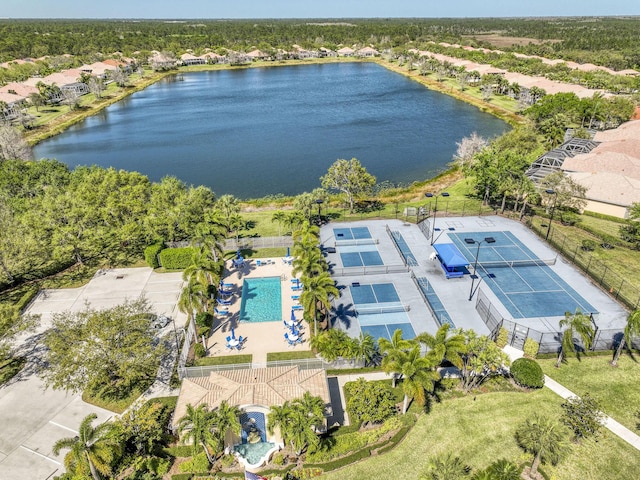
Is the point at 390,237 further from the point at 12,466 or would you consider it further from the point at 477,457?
the point at 12,466

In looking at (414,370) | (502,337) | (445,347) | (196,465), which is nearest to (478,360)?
(445,347)

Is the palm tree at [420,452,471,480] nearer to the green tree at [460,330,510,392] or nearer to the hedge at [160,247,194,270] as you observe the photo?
the green tree at [460,330,510,392]

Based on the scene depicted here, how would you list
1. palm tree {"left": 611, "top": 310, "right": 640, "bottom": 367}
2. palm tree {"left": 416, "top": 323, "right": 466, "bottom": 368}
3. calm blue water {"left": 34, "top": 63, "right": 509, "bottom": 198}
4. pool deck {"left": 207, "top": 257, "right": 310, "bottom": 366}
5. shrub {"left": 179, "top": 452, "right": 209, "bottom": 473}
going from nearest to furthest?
shrub {"left": 179, "top": 452, "right": 209, "bottom": 473} < palm tree {"left": 416, "top": 323, "right": 466, "bottom": 368} < palm tree {"left": 611, "top": 310, "right": 640, "bottom": 367} < pool deck {"left": 207, "top": 257, "right": 310, "bottom": 366} < calm blue water {"left": 34, "top": 63, "right": 509, "bottom": 198}

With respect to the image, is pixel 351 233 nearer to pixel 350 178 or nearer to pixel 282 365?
pixel 350 178

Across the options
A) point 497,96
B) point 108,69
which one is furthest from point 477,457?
point 108,69

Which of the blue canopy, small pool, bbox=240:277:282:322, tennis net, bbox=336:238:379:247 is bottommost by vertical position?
small pool, bbox=240:277:282:322

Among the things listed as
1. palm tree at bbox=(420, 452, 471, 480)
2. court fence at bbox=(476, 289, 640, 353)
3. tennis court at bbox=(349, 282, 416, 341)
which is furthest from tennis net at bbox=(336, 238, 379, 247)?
palm tree at bbox=(420, 452, 471, 480)

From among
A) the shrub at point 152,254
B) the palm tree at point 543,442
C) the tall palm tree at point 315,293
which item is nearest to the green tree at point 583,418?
the palm tree at point 543,442
